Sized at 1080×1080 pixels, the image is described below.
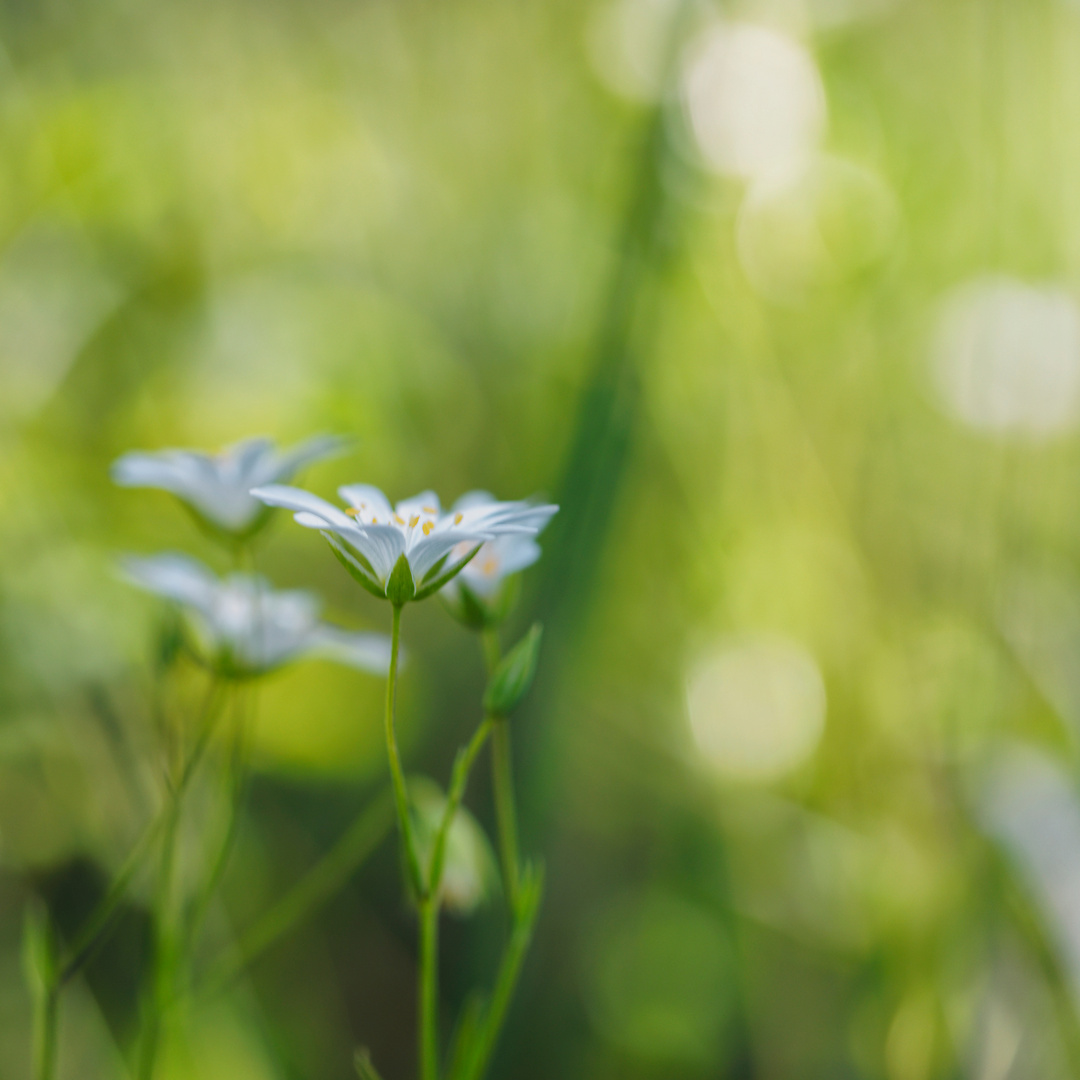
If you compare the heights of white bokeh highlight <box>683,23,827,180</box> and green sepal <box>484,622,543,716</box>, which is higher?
white bokeh highlight <box>683,23,827,180</box>

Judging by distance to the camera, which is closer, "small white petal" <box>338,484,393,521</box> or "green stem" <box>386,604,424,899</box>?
"green stem" <box>386,604,424,899</box>

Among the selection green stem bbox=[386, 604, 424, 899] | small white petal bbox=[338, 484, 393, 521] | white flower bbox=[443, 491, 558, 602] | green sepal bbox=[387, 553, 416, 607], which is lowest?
green stem bbox=[386, 604, 424, 899]

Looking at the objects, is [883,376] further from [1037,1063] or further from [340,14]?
[340,14]

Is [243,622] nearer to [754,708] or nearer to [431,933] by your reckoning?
[431,933]

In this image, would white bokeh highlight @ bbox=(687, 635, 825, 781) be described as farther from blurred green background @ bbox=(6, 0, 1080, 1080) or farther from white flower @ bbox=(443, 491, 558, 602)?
white flower @ bbox=(443, 491, 558, 602)

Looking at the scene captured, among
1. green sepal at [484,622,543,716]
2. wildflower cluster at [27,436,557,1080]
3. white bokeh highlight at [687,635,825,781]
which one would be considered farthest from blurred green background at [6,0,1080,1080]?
green sepal at [484,622,543,716]

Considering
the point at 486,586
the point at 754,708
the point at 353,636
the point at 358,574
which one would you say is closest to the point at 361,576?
the point at 358,574

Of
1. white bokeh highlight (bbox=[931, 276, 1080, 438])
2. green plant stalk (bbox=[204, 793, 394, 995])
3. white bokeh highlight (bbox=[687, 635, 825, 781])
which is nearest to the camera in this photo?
green plant stalk (bbox=[204, 793, 394, 995])

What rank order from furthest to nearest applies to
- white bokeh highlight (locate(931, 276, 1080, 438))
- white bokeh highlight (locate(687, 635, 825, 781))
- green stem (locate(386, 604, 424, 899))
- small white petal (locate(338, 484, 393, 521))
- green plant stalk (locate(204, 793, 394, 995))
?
white bokeh highlight (locate(931, 276, 1080, 438)) < white bokeh highlight (locate(687, 635, 825, 781)) < green plant stalk (locate(204, 793, 394, 995)) < small white petal (locate(338, 484, 393, 521)) < green stem (locate(386, 604, 424, 899))
